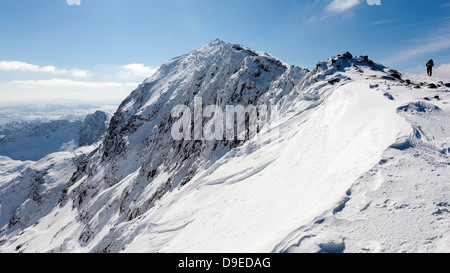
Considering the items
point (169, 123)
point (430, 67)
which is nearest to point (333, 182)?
point (430, 67)

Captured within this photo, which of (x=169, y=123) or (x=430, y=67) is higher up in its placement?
(x=430, y=67)

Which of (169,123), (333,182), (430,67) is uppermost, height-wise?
(430,67)

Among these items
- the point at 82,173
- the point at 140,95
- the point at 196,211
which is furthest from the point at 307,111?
the point at 82,173

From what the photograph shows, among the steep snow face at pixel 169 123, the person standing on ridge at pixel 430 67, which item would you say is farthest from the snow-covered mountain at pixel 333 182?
the steep snow face at pixel 169 123

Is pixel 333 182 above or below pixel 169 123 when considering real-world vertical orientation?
below

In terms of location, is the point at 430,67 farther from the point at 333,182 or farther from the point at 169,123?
the point at 169,123

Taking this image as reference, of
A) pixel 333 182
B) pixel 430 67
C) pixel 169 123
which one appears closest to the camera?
pixel 333 182

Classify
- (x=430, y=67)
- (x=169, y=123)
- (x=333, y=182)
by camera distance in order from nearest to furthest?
1. (x=333, y=182)
2. (x=430, y=67)
3. (x=169, y=123)

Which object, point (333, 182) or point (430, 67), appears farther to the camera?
point (430, 67)

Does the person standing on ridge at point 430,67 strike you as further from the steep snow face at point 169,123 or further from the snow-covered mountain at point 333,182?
the steep snow face at point 169,123

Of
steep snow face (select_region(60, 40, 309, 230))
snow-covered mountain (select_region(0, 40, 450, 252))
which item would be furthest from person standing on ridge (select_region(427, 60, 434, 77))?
steep snow face (select_region(60, 40, 309, 230))

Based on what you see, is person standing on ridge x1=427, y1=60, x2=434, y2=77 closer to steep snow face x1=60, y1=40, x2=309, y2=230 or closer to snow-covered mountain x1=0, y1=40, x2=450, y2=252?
snow-covered mountain x1=0, y1=40, x2=450, y2=252
